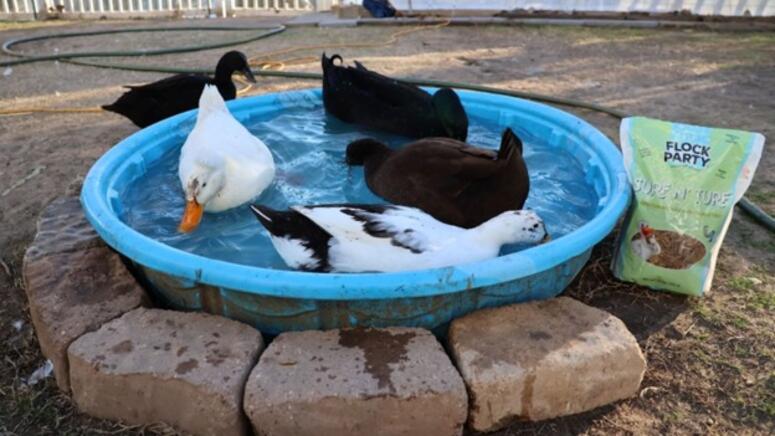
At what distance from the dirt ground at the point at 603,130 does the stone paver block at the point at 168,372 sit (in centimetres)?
9

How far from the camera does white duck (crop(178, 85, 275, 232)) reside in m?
3.09

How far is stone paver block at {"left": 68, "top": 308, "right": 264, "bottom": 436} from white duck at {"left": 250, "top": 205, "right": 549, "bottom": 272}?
1.46ft

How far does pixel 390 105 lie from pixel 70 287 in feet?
→ 8.33

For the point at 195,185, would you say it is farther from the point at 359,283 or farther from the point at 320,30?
the point at 320,30

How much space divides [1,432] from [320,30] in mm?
7152

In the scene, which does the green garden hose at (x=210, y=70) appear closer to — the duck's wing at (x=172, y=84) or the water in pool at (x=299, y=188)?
the water in pool at (x=299, y=188)

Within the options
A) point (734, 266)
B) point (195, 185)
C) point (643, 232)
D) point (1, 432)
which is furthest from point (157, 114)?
point (734, 266)

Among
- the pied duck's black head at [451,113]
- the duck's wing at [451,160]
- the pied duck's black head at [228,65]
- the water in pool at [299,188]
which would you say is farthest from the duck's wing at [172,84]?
the duck's wing at [451,160]

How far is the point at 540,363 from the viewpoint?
217 cm

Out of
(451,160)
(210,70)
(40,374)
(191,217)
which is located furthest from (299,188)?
(210,70)

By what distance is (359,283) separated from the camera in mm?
2244

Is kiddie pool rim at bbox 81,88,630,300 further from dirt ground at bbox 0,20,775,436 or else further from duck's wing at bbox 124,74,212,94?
duck's wing at bbox 124,74,212,94

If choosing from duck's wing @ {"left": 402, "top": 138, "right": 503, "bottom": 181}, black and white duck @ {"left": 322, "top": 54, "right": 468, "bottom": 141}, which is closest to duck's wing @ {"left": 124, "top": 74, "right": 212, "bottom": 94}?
black and white duck @ {"left": 322, "top": 54, "right": 468, "bottom": 141}

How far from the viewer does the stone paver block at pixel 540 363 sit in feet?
7.04
